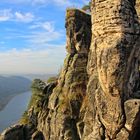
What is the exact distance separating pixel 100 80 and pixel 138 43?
4.06 m

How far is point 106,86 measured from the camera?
2764 cm

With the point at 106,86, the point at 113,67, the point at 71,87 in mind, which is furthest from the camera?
the point at 71,87

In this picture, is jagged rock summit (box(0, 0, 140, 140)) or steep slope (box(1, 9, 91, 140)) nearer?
jagged rock summit (box(0, 0, 140, 140))

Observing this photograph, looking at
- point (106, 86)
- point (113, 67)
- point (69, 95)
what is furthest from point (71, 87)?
point (113, 67)

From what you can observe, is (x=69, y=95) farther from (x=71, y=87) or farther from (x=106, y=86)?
(x=106, y=86)

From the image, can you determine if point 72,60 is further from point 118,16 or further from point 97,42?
point 118,16

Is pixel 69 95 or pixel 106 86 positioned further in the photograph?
pixel 69 95

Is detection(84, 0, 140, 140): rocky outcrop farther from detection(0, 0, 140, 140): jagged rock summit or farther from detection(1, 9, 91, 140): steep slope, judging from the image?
detection(1, 9, 91, 140): steep slope

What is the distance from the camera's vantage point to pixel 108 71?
27500mm

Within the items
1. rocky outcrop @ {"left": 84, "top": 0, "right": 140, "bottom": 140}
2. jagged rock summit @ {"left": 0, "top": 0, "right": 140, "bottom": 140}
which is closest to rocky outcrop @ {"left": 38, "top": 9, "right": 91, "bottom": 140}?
jagged rock summit @ {"left": 0, "top": 0, "right": 140, "bottom": 140}

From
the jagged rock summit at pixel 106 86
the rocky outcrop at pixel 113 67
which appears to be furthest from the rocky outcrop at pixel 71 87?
the rocky outcrop at pixel 113 67

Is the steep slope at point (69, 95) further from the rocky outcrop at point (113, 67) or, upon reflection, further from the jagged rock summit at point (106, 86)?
the rocky outcrop at point (113, 67)

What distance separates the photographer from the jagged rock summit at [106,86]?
2717 centimetres

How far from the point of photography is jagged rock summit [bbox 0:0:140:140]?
27172 millimetres
